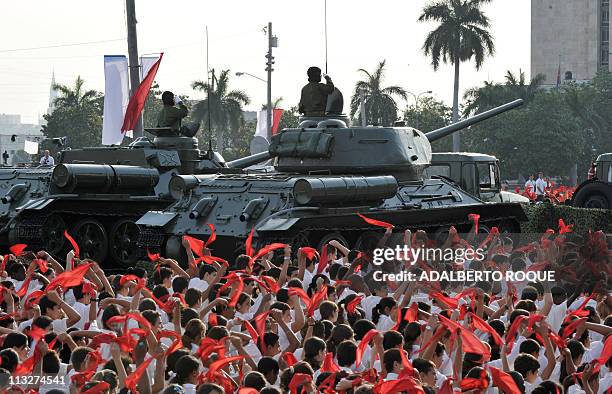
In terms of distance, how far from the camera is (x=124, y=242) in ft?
69.3

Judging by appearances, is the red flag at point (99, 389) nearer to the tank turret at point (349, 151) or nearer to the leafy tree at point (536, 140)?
the tank turret at point (349, 151)

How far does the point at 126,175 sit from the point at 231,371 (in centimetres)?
1266

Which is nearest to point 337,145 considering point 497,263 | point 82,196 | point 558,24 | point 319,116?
point 319,116

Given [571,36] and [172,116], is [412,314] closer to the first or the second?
[172,116]

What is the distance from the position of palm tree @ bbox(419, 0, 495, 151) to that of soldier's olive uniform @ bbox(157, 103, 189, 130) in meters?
37.0

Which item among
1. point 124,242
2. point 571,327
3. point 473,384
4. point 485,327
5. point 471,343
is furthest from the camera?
point 124,242

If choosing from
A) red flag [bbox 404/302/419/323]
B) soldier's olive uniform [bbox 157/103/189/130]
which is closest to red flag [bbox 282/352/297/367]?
red flag [bbox 404/302/419/323]

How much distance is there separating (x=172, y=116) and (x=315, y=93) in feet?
12.9

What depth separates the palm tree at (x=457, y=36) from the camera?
194 ft

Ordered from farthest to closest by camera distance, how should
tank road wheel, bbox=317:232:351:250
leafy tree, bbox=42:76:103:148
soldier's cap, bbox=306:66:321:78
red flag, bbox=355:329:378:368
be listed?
leafy tree, bbox=42:76:103:148
soldier's cap, bbox=306:66:321:78
tank road wheel, bbox=317:232:351:250
red flag, bbox=355:329:378:368

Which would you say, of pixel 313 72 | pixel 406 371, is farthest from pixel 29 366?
pixel 313 72

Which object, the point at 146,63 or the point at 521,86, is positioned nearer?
the point at 146,63

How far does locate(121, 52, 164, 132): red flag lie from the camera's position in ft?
94.2

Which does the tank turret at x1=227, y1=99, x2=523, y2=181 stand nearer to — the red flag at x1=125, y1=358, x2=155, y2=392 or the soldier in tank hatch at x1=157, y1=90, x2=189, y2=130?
the soldier in tank hatch at x1=157, y1=90, x2=189, y2=130
